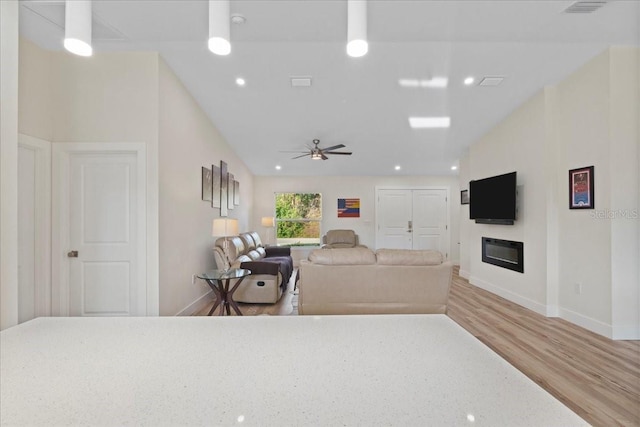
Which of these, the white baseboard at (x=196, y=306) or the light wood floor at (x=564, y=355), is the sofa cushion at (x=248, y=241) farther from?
the light wood floor at (x=564, y=355)

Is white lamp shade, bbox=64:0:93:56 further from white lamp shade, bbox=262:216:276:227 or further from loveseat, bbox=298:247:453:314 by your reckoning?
white lamp shade, bbox=262:216:276:227

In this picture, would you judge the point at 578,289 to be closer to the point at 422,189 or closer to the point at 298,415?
the point at 298,415

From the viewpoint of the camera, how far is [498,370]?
75 cm

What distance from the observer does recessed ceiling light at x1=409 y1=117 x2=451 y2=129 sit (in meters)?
5.05

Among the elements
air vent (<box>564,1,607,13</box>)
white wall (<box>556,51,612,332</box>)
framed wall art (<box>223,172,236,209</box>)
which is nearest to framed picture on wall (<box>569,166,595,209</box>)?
white wall (<box>556,51,612,332</box>)

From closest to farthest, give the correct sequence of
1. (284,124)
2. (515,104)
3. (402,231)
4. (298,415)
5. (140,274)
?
1. (298,415)
2. (140,274)
3. (515,104)
4. (284,124)
5. (402,231)

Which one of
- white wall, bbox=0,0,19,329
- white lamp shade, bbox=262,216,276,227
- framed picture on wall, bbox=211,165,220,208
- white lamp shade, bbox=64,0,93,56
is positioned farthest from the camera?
white lamp shade, bbox=262,216,276,227

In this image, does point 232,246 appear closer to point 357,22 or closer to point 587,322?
point 357,22

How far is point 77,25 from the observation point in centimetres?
73

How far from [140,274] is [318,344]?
114 inches

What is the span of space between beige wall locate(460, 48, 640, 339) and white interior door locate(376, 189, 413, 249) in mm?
3488

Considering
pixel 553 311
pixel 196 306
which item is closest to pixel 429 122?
pixel 553 311

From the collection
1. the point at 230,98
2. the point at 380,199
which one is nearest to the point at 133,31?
the point at 230,98

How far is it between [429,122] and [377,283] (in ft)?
10.7
